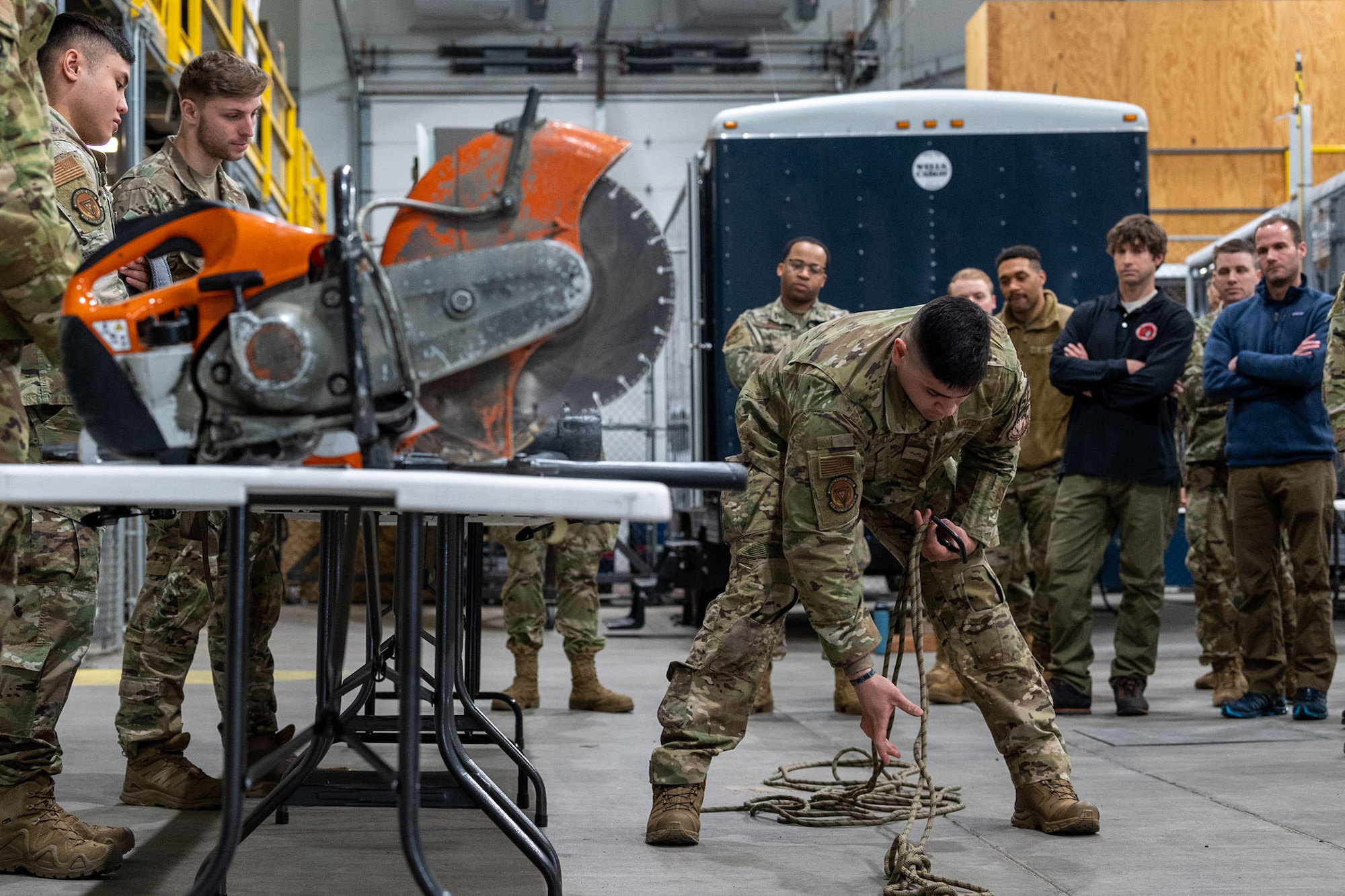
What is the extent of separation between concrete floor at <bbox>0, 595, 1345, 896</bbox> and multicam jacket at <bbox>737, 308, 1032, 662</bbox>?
1.97 ft

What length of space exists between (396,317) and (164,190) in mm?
1815

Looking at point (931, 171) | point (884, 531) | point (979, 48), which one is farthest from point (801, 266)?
point (979, 48)

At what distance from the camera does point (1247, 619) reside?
4793 mm

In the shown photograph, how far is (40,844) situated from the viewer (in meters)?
2.63

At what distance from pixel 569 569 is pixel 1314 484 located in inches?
112

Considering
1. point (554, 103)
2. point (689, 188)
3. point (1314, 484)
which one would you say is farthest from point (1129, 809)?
point (554, 103)

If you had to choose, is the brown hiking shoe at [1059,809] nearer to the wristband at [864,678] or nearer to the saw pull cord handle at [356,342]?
the wristband at [864,678]

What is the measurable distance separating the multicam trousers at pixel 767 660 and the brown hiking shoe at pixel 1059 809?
2 centimetres

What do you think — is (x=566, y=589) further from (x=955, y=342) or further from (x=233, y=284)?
(x=233, y=284)

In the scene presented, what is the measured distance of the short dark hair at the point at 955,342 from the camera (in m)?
2.63

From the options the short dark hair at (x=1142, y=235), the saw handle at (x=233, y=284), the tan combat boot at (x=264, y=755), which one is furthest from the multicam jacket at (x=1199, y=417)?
the saw handle at (x=233, y=284)

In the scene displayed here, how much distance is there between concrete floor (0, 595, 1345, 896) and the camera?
107 inches

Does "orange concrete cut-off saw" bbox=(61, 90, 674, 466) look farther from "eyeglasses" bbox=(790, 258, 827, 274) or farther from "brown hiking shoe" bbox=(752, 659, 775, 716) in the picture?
"eyeglasses" bbox=(790, 258, 827, 274)

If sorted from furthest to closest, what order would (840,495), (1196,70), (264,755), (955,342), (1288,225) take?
(1196,70) < (1288,225) < (264,755) < (840,495) < (955,342)
